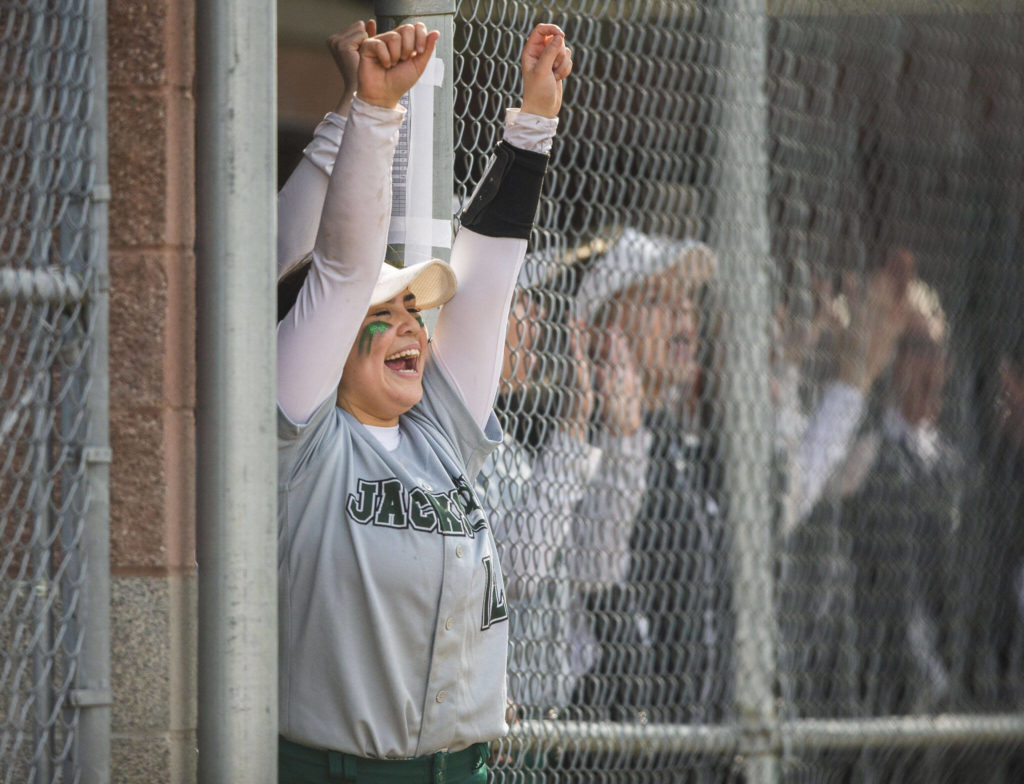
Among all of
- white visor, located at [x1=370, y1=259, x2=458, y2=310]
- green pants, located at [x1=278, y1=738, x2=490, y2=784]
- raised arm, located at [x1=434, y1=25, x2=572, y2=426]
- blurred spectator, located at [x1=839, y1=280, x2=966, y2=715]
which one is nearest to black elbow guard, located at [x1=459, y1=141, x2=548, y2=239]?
raised arm, located at [x1=434, y1=25, x2=572, y2=426]

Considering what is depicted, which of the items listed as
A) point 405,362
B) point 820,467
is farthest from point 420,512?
point 820,467

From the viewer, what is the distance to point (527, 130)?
304 cm

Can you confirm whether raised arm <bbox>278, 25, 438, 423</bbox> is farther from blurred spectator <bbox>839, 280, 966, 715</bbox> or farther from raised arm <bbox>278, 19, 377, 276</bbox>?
blurred spectator <bbox>839, 280, 966, 715</bbox>

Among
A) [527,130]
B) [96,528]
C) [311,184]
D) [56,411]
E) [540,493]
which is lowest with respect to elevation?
[540,493]

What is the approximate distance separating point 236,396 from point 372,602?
54 centimetres

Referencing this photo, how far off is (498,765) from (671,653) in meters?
1.17

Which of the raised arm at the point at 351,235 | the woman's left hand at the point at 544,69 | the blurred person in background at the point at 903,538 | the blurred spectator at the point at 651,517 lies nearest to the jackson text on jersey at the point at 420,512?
the raised arm at the point at 351,235

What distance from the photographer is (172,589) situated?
271 cm

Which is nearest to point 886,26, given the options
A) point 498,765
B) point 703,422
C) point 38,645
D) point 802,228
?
point 802,228

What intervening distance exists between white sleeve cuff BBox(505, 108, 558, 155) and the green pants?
123 centimetres

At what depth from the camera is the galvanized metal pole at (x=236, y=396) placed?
244cm

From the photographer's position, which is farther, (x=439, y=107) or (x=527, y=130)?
(x=439, y=107)

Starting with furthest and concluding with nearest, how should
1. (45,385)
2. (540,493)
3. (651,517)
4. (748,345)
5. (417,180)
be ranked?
(748,345) → (651,517) → (540,493) → (417,180) → (45,385)

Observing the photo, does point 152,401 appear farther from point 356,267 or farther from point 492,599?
point 492,599
